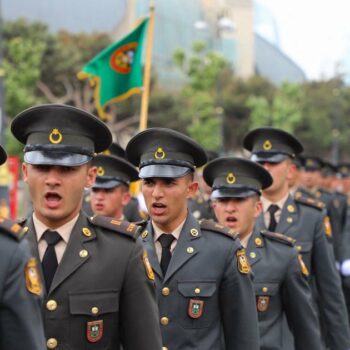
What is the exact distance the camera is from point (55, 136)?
11.1 ft

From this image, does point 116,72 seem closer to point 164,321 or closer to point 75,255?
point 164,321

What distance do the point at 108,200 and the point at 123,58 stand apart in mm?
5013

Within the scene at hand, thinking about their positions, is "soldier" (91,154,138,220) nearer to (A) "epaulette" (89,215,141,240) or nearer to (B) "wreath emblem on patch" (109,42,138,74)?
(A) "epaulette" (89,215,141,240)

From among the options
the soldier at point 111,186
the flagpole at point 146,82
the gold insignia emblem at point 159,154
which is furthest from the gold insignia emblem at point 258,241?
the flagpole at point 146,82

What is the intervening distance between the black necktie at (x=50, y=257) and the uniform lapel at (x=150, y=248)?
944 millimetres

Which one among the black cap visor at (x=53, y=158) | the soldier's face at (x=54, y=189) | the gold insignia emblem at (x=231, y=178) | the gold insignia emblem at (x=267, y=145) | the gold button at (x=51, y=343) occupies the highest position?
the gold insignia emblem at (x=267, y=145)

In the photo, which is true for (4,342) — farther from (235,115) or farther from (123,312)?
(235,115)

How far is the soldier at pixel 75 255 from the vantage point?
3285 millimetres

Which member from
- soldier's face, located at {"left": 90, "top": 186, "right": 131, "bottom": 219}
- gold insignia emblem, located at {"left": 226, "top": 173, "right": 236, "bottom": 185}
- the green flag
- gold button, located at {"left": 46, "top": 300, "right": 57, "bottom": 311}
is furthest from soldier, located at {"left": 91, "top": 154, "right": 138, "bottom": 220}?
the green flag

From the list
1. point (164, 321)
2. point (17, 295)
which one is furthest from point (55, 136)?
point (164, 321)

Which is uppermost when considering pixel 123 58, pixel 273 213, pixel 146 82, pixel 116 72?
pixel 123 58

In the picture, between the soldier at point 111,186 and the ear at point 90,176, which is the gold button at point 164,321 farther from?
the soldier at point 111,186

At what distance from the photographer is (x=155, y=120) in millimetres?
43062

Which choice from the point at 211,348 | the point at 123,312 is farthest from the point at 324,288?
the point at 123,312
